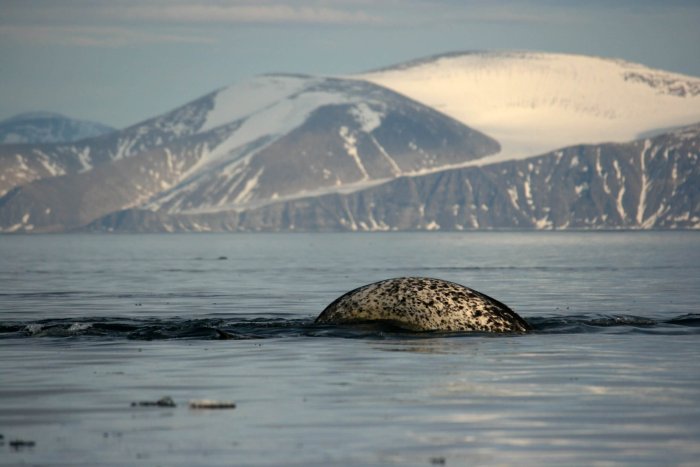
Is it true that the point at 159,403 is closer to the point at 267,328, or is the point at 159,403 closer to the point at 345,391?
the point at 345,391

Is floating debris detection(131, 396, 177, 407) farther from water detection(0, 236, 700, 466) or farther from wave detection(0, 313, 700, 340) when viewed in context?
wave detection(0, 313, 700, 340)

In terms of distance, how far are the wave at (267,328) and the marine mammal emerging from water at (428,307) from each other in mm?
347

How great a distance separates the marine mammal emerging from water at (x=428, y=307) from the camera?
30.0 m

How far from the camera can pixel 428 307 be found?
30.0 meters

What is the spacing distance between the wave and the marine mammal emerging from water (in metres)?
0.35

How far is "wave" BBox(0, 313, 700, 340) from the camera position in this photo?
98.6 ft

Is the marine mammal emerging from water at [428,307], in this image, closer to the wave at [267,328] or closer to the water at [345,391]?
the wave at [267,328]

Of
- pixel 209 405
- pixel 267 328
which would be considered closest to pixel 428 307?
pixel 267 328

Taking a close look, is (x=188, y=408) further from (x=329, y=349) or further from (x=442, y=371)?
(x=329, y=349)

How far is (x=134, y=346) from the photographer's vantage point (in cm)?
2830

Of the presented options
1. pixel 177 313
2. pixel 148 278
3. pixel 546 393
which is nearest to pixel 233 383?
pixel 546 393

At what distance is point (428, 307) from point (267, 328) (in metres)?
4.69

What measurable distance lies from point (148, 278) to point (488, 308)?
4875 cm

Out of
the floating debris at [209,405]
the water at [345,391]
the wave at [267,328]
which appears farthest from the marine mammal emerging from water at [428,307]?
the floating debris at [209,405]
